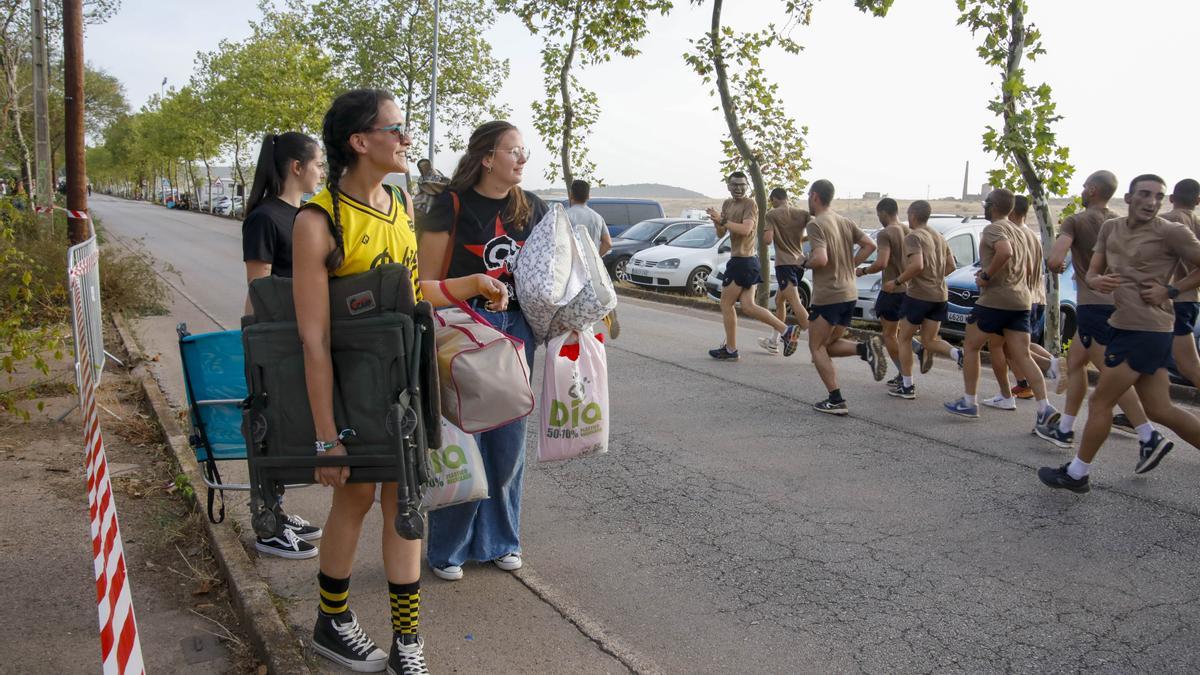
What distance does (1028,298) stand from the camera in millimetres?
7465

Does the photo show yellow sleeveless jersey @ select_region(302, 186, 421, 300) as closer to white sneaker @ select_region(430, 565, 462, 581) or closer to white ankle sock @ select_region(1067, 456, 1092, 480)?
white sneaker @ select_region(430, 565, 462, 581)

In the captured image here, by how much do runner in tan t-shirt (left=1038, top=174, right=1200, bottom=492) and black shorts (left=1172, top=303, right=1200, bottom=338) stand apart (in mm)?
1191

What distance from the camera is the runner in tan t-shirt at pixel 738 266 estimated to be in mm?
10617

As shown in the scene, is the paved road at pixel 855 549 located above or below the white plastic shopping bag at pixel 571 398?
below

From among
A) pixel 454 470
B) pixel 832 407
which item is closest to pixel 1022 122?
pixel 832 407

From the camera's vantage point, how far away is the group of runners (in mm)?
5469

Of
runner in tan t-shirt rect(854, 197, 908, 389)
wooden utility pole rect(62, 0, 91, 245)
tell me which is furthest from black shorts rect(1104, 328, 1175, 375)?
wooden utility pole rect(62, 0, 91, 245)

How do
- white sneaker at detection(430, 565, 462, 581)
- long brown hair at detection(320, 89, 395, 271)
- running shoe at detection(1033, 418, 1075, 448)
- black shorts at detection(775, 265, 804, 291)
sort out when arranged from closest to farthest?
long brown hair at detection(320, 89, 395, 271) < white sneaker at detection(430, 565, 462, 581) < running shoe at detection(1033, 418, 1075, 448) < black shorts at detection(775, 265, 804, 291)

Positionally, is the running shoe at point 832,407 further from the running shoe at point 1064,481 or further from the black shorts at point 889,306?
the running shoe at point 1064,481

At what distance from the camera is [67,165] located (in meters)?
11.2

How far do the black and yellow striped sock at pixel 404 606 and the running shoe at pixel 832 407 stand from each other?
17.1 ft

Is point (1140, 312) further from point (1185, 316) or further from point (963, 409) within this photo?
point (963, 409)

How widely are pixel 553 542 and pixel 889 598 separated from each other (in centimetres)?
161

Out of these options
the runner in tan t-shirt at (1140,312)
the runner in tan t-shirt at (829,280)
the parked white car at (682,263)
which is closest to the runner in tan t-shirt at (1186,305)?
the runner in tan t-shirt at (1140,312)
